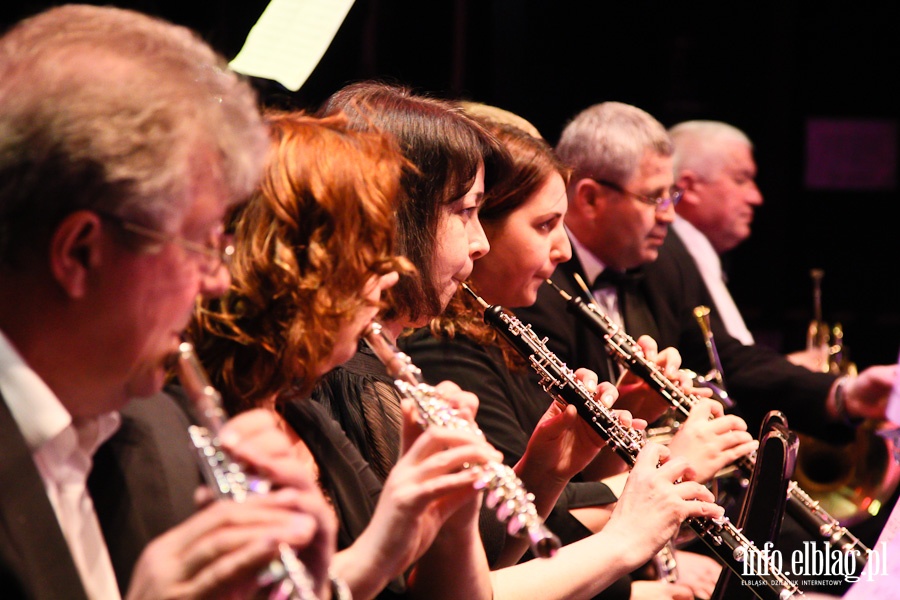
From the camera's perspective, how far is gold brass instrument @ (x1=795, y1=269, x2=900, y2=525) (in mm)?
3818

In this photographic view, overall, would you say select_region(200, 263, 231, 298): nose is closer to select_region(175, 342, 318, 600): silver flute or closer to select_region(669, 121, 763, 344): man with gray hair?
select_region(175, 342, 318, 600): silver flute

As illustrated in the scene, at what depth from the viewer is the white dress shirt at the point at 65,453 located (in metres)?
1.22

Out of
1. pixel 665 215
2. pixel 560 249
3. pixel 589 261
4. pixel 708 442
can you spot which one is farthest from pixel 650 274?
pixel 708 442

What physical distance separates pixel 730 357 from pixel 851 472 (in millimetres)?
618

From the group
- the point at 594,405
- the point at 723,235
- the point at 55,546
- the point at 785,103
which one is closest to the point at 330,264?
the point at 55,546

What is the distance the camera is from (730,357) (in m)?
4.14

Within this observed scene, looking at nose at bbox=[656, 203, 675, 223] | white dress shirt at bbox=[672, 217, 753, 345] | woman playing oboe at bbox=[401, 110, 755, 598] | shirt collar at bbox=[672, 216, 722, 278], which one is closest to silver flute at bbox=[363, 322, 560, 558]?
woman playing oboe at bbox=[401, 110, 755, 598]

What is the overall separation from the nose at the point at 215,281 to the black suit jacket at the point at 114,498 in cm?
27

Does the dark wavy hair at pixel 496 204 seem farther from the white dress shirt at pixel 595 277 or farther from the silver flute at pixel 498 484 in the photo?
the silver flute at pixel 498 484

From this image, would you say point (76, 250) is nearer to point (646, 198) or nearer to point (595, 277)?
point (595, 277)

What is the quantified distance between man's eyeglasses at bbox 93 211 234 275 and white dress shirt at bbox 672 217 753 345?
331 centimetres

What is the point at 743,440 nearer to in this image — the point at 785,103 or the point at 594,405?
the point at 594,405

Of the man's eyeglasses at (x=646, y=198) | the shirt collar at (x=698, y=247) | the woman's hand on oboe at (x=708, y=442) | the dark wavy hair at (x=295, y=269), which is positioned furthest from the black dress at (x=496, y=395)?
the shirt collar at (x=698, y=247)

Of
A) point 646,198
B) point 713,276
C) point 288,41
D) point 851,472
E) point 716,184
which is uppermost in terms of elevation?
point 288,41
